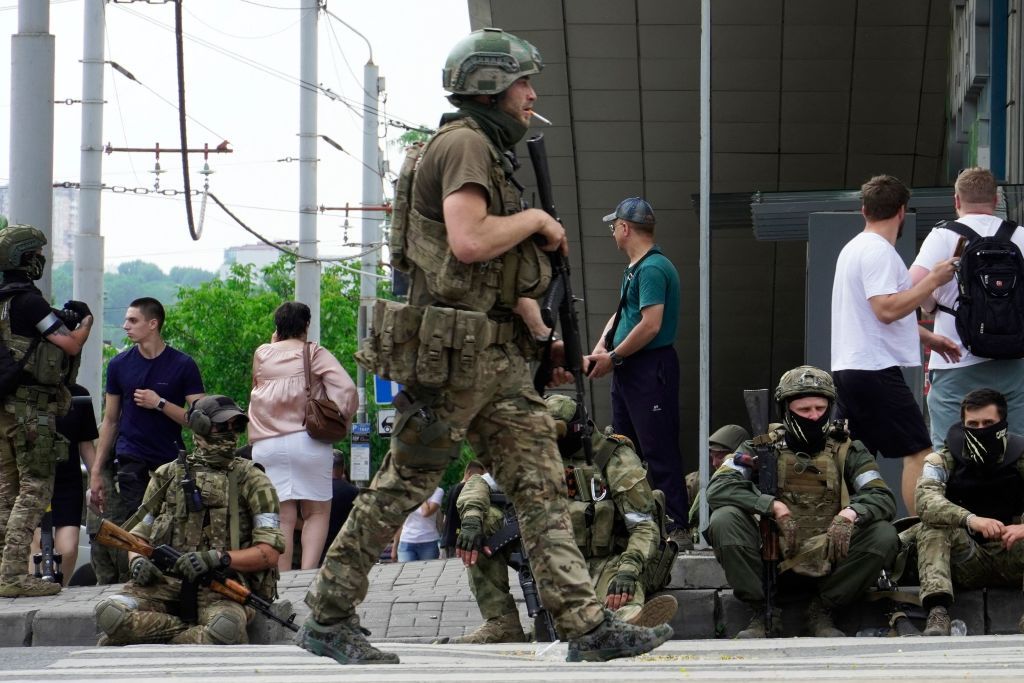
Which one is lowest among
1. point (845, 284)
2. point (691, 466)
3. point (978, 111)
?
point (691, 466)

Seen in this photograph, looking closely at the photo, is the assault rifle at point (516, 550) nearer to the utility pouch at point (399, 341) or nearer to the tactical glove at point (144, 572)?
the tactical glove at point (144, 572)

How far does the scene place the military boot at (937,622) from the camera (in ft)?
24.9

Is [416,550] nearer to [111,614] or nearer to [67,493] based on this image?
[67,493]

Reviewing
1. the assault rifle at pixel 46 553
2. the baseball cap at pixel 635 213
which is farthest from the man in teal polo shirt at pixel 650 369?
the assault rifle at pixel 46 553

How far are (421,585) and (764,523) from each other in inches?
113

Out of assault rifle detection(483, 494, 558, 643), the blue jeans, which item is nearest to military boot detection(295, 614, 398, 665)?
assault rifle detection(483, 494, 558, 643)

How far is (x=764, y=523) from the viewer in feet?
26.2

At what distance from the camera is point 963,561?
7949 millimetres

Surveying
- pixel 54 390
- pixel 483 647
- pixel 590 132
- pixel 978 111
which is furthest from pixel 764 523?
pixel 590 132

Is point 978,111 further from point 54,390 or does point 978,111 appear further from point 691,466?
point 691,466

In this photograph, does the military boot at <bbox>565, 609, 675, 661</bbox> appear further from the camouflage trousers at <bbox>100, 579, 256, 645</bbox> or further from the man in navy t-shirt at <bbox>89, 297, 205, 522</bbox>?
the man in navy t-shirt at <bbox>89, 297, 205, 522</bbox>

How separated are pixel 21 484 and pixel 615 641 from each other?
5.29 m

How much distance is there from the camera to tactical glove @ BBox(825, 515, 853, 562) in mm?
7766

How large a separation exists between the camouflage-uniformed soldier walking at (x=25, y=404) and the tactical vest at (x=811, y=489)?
163 inches
